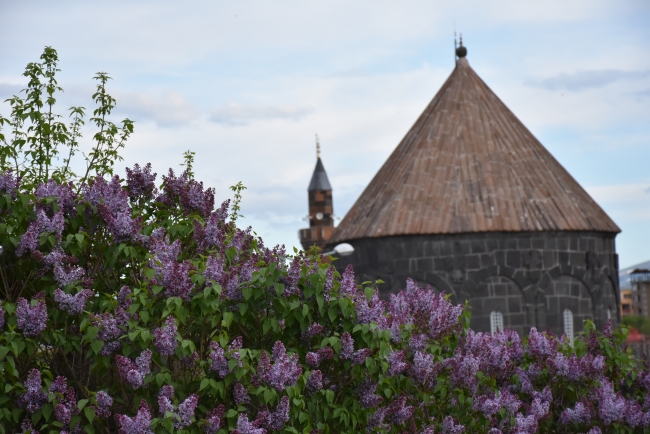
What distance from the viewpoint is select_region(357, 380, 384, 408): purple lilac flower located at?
7.65 meters

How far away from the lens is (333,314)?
728 centimetres

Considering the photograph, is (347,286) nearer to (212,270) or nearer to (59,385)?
(212,270)

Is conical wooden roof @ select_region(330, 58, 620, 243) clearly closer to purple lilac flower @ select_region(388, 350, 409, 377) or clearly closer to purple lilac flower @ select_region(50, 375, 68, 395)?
purple lilac flower @ select_region(388, 350, 409, 377)

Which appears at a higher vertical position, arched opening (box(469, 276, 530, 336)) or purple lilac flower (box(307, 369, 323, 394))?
arched opening (box(469, 276, 530, 336))

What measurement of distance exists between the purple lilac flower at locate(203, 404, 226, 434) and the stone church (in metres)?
21.5

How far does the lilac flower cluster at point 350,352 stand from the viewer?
7.25 metres

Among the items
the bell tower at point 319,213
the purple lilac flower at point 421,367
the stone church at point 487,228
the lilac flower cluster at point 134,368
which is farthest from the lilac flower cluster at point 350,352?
the bell tower at point 319,213

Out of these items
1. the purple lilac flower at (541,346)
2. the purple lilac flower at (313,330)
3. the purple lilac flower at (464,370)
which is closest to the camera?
the purple lilac flower at (313,330)

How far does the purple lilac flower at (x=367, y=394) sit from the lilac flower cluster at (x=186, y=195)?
199cm

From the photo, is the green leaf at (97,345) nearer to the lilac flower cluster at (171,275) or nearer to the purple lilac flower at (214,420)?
the lilac flower cluster at (171,275)

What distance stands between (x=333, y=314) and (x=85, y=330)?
5.68 ft

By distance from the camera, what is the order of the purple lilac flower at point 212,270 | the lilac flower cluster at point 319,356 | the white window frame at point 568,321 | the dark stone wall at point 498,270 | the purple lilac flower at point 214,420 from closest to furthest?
the purple lilac flower at point 214,420 → the purple lilac flower at point 212,270 → the lilac flower cluster at point 319,356 → the dark stone wall at point 498,270 → the white window frame at point 568,321

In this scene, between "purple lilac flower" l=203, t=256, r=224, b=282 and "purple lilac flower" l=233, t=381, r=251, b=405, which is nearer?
"purple lilac flower" l=233, t=381, r=251, b=405

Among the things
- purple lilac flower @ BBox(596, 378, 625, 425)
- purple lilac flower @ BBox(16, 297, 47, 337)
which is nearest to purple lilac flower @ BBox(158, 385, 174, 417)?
purple lilac flower @ BBox(16, 297, 47, 337)
